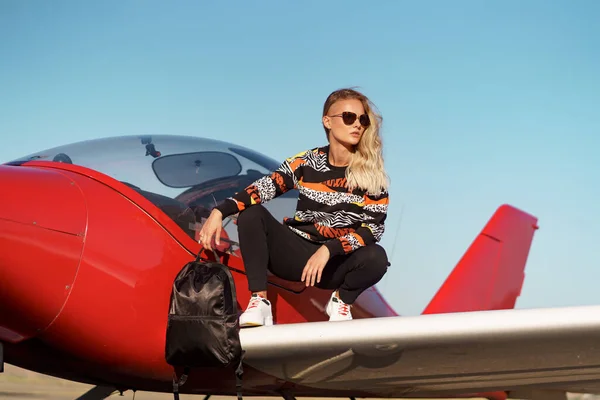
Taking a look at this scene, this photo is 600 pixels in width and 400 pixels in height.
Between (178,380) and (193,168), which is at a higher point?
(193,168)

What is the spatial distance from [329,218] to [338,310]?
Answer: 47 cm

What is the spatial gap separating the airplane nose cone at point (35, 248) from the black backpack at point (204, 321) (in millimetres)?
499

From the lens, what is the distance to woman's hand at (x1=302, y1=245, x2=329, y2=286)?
3570 millimetres

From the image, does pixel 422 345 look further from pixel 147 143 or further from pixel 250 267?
pixel 147 143

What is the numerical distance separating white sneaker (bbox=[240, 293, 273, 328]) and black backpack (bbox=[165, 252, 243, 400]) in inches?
4.9

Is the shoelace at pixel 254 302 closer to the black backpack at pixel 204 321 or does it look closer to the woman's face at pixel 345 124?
the black backpack at pixel 204 321

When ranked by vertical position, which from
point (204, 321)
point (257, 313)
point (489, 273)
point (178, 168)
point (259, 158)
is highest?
point (489, 273)

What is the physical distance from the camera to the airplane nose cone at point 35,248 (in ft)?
10.6

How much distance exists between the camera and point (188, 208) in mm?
3951

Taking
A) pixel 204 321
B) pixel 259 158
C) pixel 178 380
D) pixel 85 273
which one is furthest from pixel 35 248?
pixel 259 158

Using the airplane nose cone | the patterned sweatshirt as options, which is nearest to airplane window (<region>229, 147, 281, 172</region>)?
the patterned sweatshirt

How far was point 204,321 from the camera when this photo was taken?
3.38 meters

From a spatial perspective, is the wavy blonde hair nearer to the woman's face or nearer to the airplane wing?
the woman's face

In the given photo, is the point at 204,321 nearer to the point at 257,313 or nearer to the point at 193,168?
the point at 257,313
